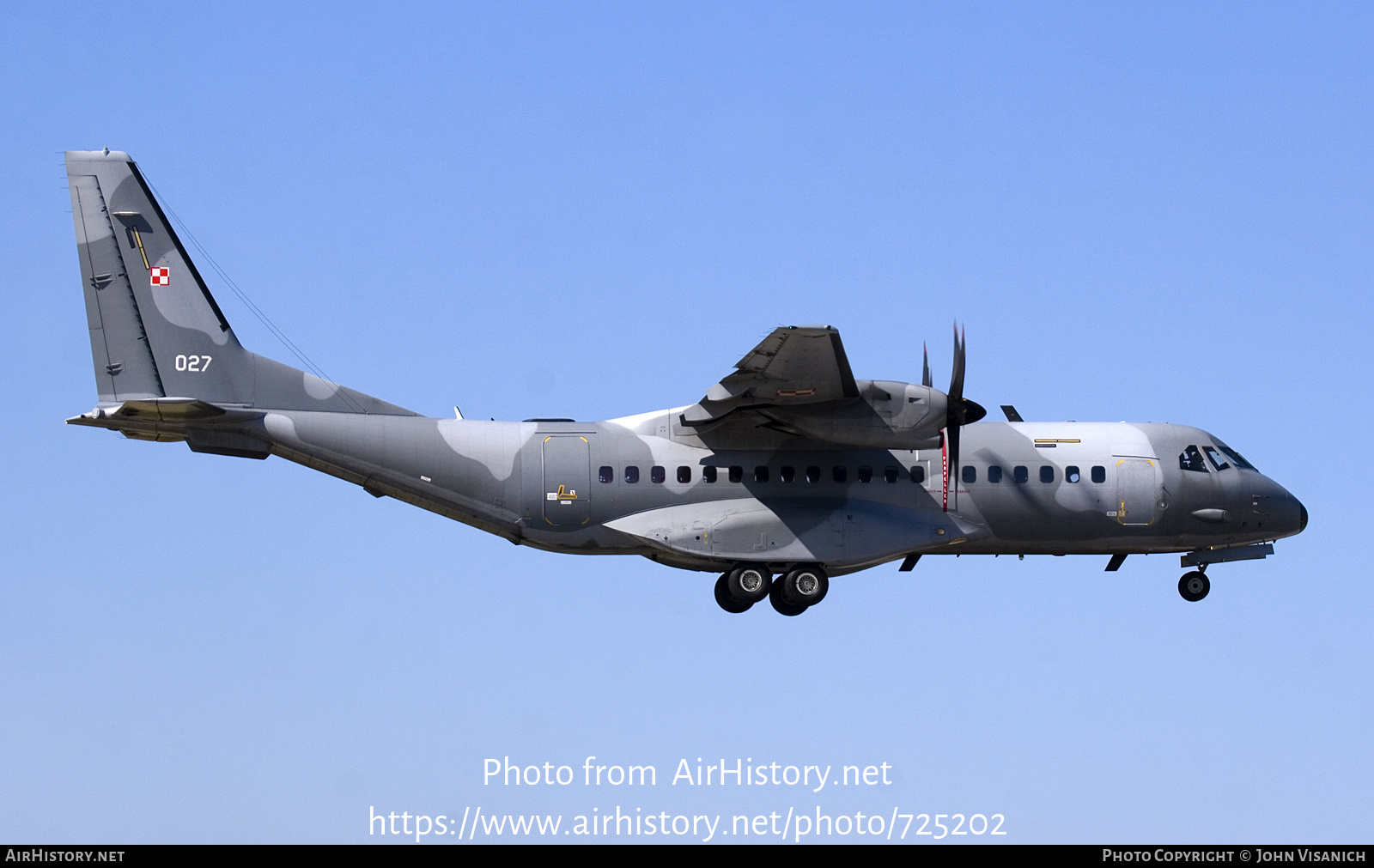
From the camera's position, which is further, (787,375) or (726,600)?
(726,600)

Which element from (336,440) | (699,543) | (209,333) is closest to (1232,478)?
(699,543)

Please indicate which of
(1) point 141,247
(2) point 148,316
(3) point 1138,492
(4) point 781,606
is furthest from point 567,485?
(3) point 1138,492

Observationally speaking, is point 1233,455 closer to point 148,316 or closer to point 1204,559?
point 1204,559

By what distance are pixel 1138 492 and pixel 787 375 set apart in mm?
7682

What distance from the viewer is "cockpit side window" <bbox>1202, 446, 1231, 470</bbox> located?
3070 cm

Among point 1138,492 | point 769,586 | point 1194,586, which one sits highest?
point 1138,492

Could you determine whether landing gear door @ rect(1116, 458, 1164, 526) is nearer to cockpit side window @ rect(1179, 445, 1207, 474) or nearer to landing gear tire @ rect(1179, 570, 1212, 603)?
cockpit side window @ rect(1179, 445, 1207, 474)

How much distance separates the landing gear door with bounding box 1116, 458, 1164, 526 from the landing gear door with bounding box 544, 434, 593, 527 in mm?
9769

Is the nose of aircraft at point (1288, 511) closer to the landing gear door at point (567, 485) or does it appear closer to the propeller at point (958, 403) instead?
the propeller at point (958, 403)

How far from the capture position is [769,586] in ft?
94.8

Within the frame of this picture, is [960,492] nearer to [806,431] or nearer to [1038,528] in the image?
[1038,528]

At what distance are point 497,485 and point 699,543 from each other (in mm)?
3674

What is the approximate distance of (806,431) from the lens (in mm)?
27812
